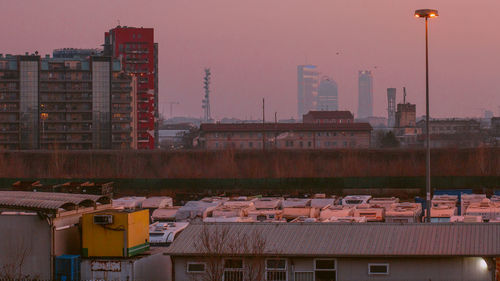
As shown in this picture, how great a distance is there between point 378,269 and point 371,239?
631mm

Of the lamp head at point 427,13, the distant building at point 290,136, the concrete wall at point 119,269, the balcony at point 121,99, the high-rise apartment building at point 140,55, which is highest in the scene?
the high-rise apartment building at point 140,55

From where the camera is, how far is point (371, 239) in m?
15.3

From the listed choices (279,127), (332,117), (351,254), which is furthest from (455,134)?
(351,254)

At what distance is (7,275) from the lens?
15.1 meters

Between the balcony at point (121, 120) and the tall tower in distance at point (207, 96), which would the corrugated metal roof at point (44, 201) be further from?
the tall tower in distance at point (207, 96)

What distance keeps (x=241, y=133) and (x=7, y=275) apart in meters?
72.4

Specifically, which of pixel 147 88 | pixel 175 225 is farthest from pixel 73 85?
pixel 175 225

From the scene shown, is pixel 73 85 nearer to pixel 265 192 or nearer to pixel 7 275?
pixel 265 192

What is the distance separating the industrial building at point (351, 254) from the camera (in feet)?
47.9

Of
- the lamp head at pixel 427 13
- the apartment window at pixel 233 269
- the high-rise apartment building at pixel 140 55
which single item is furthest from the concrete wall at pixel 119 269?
the high-rise apartment building at pixel 140 55

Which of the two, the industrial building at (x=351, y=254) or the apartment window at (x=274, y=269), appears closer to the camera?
the industrial building at (x=351, y=254)

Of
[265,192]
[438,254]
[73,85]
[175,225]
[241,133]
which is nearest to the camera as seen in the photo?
[438,254]

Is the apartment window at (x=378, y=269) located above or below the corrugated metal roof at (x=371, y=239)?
below

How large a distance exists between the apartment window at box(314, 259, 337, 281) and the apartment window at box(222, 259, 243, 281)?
1394mm
